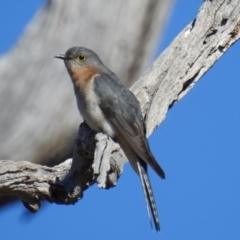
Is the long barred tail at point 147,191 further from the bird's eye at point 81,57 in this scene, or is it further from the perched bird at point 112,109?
the bird's eye at point 81,57

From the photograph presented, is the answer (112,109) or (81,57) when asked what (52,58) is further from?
(112,109)

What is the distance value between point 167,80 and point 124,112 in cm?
55

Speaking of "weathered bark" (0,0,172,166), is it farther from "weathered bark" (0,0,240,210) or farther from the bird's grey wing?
the bird's grey wing

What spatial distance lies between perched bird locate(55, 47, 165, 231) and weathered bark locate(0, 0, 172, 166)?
194mm

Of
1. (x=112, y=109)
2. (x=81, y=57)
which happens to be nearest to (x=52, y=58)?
(x=81, y=57)

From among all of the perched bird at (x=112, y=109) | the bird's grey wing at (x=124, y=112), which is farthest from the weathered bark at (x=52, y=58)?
the bird's grey wing at (x=124, y=112)

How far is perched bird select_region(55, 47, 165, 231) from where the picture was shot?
5113 millimetres

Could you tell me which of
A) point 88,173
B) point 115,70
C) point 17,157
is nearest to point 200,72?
point 115,70

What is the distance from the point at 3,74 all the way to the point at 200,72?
1.82 m

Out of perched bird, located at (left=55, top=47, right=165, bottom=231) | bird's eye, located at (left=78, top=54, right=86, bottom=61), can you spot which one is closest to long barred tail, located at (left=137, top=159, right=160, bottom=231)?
perched bird, located at (left=55, top=47, right=165, bottom=231)

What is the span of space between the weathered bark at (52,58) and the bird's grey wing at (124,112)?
393mm

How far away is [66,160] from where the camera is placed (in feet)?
16.7

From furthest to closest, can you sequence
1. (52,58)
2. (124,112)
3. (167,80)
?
(124,112) → (167,80) → (52,58)

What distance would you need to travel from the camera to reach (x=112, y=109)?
18.6ft
